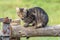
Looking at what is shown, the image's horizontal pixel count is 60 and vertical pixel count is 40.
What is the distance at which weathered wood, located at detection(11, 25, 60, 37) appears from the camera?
17.8ft

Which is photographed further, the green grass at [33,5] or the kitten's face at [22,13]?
the green grass at [33,5]

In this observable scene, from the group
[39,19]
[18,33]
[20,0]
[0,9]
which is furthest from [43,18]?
[20,0]

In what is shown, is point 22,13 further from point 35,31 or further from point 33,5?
point 33,5

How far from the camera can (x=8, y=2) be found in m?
16.8

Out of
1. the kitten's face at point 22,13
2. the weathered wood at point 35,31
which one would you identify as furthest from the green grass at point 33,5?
the weathered wood at point 35,31

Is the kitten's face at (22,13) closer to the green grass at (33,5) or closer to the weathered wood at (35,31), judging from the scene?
the weathered wood at (35,31)

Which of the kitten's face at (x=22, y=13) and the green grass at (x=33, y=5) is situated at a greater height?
the green grass at (x=33, y=5)

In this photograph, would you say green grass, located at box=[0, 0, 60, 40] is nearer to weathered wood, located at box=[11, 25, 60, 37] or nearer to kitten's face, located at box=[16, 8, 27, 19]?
kitten's face, located at box=[16, 8, 27, 19]

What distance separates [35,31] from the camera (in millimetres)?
5477

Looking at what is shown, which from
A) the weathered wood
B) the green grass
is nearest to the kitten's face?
the weathered wood

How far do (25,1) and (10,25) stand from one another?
11636 mm

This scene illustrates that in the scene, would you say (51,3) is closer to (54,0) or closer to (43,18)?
(54,0)

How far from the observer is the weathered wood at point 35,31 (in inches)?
214

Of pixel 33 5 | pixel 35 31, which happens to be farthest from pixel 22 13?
pixel 33 5
